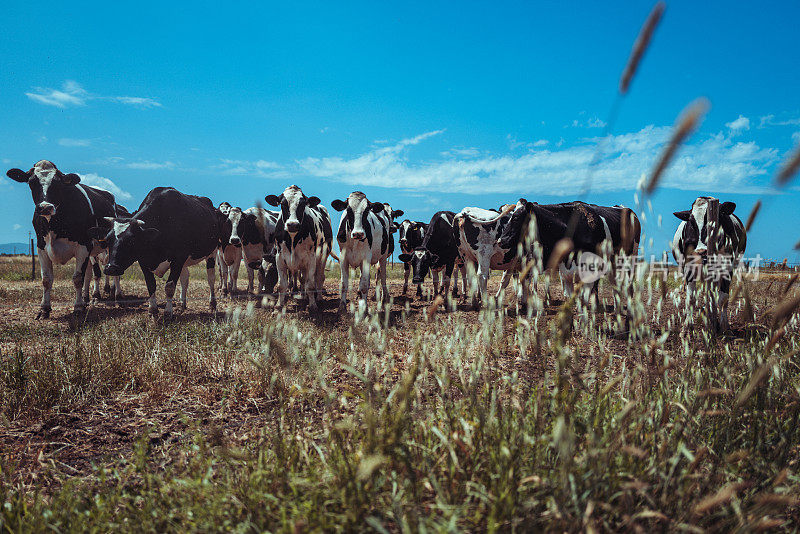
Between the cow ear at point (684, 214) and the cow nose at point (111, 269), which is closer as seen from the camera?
the cow nose at point (111, 269)

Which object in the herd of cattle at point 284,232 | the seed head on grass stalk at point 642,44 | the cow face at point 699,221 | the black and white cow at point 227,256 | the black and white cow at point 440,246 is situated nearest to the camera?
the seed head on grass stalk at point 642,44

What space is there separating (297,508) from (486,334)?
131cm

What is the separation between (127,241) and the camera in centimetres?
920

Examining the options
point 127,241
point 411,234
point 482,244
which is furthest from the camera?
point 411,234

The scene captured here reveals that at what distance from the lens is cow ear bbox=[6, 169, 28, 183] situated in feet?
31.4

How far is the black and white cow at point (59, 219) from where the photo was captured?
31.4ft

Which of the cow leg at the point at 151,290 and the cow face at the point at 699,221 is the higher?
the cow face at the point at 699,221

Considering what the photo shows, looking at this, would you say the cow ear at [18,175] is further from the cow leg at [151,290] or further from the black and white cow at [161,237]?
the cow leg at [151,290]

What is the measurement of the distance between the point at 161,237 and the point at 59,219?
228cm

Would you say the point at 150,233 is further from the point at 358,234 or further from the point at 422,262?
the point at 422,262

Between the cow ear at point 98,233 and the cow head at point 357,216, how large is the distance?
17.4ft

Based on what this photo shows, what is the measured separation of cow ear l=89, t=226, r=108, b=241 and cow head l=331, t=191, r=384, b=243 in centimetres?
531

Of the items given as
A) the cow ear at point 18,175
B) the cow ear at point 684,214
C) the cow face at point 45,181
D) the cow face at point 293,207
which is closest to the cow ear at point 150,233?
the cow face at point 45,181

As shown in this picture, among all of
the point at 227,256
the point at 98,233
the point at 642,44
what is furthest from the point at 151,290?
the point at 642,44
